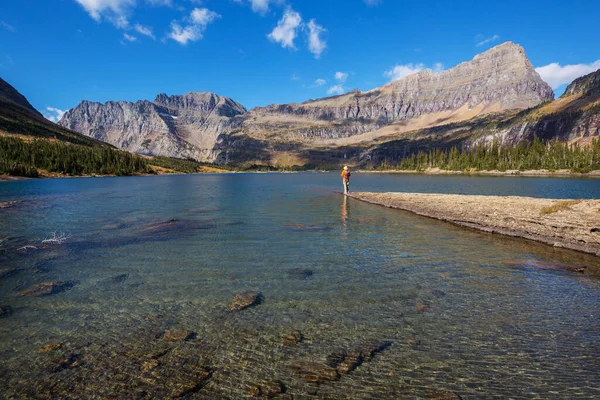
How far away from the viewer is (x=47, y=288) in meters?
16.5

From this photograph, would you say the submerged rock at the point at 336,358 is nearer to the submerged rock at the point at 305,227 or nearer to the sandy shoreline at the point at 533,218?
the submerged rock at the point at 305,227

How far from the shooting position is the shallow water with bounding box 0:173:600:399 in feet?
30.8

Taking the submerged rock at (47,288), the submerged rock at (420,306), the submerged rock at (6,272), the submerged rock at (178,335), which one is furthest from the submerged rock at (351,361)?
the submerged rock at (6,272)

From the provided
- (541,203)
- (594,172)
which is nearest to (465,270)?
(541,203)

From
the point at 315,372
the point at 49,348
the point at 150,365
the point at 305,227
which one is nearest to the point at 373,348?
the point at 315,372

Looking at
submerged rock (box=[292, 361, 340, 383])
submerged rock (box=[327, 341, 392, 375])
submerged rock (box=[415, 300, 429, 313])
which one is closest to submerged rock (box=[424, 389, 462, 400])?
submerged rock (box=[327, 341, 392, 375])

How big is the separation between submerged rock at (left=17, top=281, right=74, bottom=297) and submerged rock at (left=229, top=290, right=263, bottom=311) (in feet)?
30.7

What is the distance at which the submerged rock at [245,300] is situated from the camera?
14461 millimetres

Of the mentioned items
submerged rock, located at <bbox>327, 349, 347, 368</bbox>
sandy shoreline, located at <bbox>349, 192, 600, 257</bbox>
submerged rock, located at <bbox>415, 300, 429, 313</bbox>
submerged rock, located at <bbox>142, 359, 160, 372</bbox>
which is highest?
sandy shoreline, located at <bbox>349, 192, 600, 257</bbox>

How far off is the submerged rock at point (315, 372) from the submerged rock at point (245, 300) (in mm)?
4902

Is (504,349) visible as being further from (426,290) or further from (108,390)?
(108,390)

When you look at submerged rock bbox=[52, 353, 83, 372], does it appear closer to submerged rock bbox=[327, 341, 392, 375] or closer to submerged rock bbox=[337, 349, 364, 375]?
submerged rock bbox=[327, 341, 392, 375]

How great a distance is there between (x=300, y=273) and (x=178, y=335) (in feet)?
28.2

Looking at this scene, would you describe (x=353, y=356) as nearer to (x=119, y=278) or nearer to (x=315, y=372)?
(x=315, y=372)
